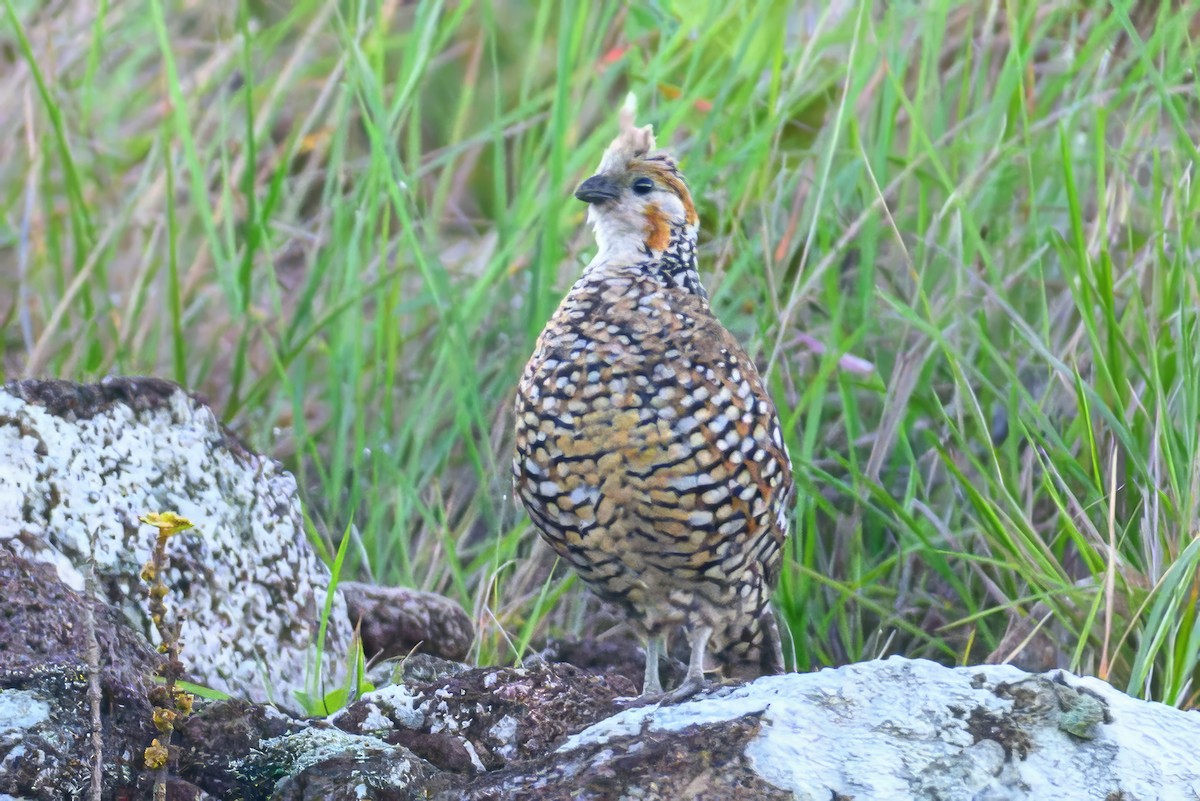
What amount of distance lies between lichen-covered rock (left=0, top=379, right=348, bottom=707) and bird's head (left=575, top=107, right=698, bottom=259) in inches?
36.8

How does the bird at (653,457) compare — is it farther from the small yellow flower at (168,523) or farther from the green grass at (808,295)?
the small yellow flower at (168,523)

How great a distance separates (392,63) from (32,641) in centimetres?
421

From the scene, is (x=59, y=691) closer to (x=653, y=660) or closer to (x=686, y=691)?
(x=686, y=691)

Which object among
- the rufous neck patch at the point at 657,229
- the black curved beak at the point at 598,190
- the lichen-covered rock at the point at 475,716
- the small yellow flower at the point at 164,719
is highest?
the black curved beak at the point at 598,190

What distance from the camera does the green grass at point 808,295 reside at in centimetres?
347

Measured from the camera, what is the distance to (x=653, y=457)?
2.97 metres

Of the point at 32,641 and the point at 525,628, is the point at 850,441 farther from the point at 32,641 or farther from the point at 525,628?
the point at 32,641

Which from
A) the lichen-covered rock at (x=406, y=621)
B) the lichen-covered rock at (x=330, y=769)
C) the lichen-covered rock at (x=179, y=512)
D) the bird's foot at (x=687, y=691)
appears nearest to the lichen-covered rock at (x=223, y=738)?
the lichen-covered rock at (x=330, y=769)

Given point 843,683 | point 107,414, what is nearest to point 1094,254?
point 843,683

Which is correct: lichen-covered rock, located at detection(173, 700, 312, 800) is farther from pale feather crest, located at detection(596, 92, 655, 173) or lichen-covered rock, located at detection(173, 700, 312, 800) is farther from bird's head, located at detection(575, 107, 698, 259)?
pale feather crest, located at detection(596, 92, 655, 173)

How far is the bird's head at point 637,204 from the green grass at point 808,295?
0.44 metres

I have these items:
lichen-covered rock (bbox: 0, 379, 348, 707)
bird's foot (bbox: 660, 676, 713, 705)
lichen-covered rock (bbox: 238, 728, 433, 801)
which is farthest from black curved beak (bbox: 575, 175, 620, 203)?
lichen-covered rock (bbox: 238, 728, 433, 801)

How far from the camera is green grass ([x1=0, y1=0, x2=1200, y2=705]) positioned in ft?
11.4

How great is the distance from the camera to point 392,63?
20.5 ft
